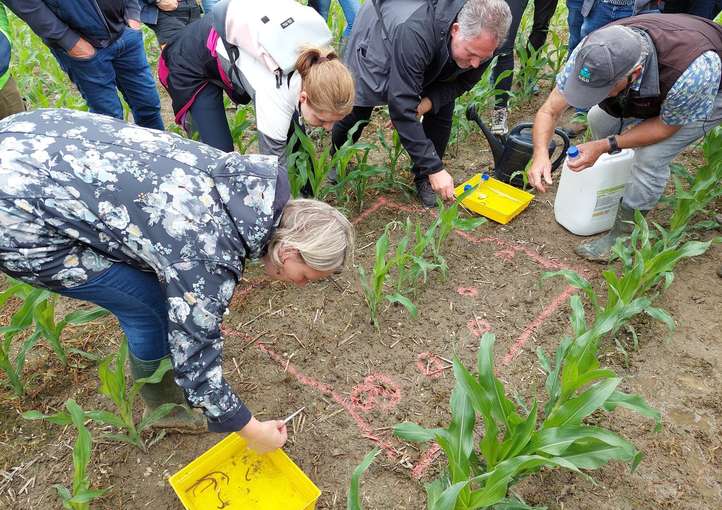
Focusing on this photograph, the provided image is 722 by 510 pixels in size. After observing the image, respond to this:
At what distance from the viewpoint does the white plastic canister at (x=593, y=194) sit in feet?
8.33

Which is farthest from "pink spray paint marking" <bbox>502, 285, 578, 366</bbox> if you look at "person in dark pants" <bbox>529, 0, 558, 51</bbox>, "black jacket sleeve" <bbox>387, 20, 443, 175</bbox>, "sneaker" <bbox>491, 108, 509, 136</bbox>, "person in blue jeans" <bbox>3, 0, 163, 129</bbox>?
"person in blue jeans" <bbox>3, 0, 163, 129</bbox>

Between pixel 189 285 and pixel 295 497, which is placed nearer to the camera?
pixel 189 285

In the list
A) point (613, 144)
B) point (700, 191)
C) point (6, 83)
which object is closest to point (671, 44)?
point (613, 144)

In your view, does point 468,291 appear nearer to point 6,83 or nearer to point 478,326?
point 478,326

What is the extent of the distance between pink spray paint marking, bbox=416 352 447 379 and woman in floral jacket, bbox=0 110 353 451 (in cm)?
96

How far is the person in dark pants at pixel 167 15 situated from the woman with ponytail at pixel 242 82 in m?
0.72

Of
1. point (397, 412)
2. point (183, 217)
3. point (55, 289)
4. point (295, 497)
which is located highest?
point (183, 217)

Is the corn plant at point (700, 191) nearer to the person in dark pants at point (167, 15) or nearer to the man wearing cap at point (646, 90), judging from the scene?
the man wearing cap at point (646, 90)

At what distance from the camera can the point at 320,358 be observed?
2.15 meters

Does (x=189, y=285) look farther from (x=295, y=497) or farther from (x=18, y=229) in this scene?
(x=295, y=497)

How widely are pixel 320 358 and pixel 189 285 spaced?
3.58 feet

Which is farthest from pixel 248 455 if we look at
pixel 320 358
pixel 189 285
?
pixel 189 285

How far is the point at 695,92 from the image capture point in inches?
80.4

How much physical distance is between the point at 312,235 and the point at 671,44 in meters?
1.75
